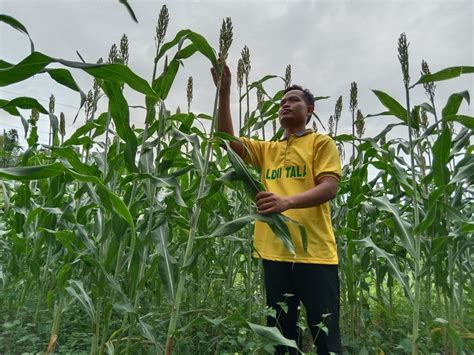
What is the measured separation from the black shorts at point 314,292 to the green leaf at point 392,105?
89 cm

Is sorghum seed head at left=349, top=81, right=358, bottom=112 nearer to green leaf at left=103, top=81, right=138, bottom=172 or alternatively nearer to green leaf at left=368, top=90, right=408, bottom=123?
green leaf at left=368, top=90, right=408, bottom=123

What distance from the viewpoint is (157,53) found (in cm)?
152

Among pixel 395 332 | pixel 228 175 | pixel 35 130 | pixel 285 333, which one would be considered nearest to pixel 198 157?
pixel 228 175

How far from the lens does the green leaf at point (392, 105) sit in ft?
6.09

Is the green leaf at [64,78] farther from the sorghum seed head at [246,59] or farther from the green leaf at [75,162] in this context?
the sorghum seed head at [246,59]

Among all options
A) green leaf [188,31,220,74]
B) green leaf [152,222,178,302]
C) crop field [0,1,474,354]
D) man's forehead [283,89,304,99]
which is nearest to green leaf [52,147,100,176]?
crop field [0,1,474,354]

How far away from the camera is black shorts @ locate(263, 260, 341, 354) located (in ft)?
5.61

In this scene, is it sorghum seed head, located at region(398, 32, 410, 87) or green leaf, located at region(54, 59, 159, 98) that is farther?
sorghum seed head, located at region(398, 32, 410, 87)

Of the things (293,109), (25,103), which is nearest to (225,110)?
(293,109)

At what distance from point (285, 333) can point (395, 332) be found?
3.49 feet

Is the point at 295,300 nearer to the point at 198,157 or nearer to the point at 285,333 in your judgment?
the point at 285,333

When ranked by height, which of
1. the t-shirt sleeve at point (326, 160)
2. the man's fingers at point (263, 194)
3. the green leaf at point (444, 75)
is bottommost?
the man's fingers at point (263, 194)

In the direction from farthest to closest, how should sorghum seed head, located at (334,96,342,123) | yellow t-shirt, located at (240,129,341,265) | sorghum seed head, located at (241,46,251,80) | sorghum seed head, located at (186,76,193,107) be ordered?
sorghum seed head, located at (334,96,342,123)
sorghum seed head, located at (186,76,193,107)
sorghum seed head, located at (241,46,251,80)
yellow t-shirt, located at (240,129,341,265)

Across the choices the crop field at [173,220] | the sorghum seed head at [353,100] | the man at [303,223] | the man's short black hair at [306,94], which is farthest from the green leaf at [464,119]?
the sorghum seed head at [353,100]
